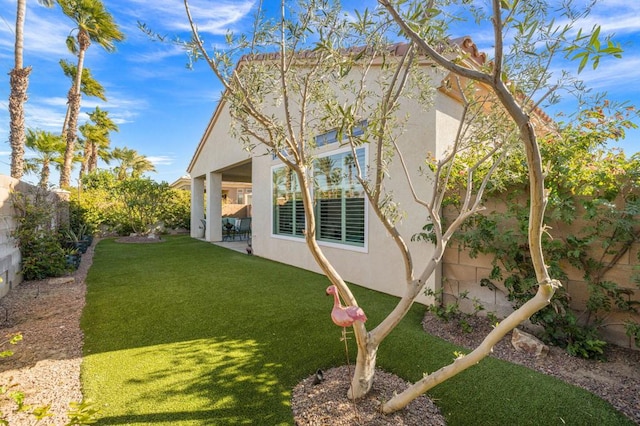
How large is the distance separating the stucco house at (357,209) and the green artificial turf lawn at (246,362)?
2.56ft

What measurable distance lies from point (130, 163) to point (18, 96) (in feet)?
97.5

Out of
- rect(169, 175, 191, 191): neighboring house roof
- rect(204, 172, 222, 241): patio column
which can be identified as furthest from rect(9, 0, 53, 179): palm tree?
rect(169, 175, 191, 191): neighboring house roof

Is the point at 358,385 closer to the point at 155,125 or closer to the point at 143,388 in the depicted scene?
the point at 143,388

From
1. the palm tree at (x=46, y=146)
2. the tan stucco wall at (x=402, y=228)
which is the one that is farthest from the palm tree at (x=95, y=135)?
the tan stucco wall at (x=402, y=228)

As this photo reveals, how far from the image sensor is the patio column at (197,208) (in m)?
17.6

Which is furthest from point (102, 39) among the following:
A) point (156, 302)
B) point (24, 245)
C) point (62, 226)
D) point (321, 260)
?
point (321, 260)

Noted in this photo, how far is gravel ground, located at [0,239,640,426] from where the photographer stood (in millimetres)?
2742

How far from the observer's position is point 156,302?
6.07 meters

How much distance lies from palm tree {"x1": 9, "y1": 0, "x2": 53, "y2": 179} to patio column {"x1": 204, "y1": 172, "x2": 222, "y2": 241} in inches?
272

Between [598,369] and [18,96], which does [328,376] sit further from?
[18,96]

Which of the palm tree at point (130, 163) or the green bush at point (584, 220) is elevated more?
the palm tree at point (130, 163)

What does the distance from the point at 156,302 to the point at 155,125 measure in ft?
58.7

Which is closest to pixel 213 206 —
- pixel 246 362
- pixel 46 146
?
pixel 46 146

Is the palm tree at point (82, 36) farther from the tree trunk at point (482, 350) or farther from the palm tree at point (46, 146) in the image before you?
the tree trunk at point (482, 350)
